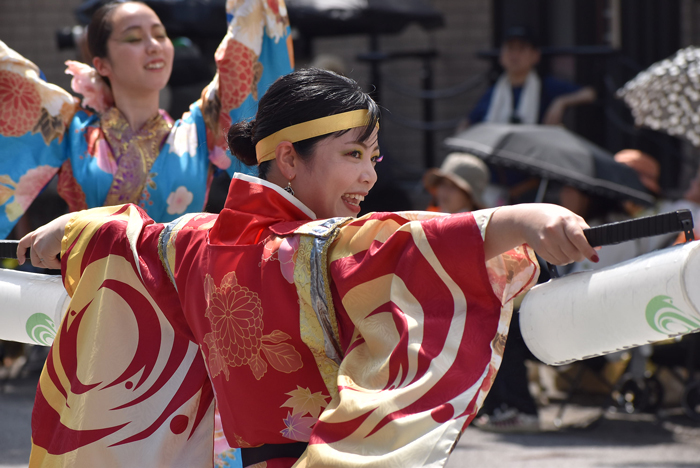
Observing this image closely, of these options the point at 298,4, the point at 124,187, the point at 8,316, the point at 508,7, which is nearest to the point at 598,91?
the point at 508,7

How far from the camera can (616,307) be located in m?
1.47

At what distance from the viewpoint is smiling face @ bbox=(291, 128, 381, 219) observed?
1.72m

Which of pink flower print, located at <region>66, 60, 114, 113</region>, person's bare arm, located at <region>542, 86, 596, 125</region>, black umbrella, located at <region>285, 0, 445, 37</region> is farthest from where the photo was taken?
black umbrella, located at <region>285, 0, 445, 37</region>

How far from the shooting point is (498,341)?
5.00ft

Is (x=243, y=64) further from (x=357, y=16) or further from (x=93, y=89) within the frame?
(x=357, y=16)

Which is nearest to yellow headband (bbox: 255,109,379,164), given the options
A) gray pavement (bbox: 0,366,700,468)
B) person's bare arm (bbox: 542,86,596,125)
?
gray pavement (bbox: 0,366,700,468)

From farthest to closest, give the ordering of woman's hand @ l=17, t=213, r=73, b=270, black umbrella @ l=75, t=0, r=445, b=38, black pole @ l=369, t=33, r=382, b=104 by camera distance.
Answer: black pole @ l=369, t=33, r=382, b=104 → black umbrella @ l=75, t=0, r=445, b=38 → woman's hand @ l=17, t=213, r=73, b=270

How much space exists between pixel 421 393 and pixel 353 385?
0.41 ft

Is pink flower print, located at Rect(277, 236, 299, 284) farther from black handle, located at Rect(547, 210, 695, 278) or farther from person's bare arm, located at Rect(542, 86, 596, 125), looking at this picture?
person's bare arm, located at Rect(542, 86, 596, 125)

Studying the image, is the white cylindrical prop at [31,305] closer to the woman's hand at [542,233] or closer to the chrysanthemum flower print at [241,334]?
the chrysanthemum flower print at [241,334]

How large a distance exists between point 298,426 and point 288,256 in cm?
31

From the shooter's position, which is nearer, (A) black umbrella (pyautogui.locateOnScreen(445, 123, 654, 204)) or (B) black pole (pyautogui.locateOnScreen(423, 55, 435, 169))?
(A) black umbrella (pyautogui.locateOnScreen(445, 123, 654, 204))

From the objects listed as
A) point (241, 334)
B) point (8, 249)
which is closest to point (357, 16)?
point (8, 249)

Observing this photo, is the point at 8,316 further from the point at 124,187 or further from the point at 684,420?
the point at 684,420
